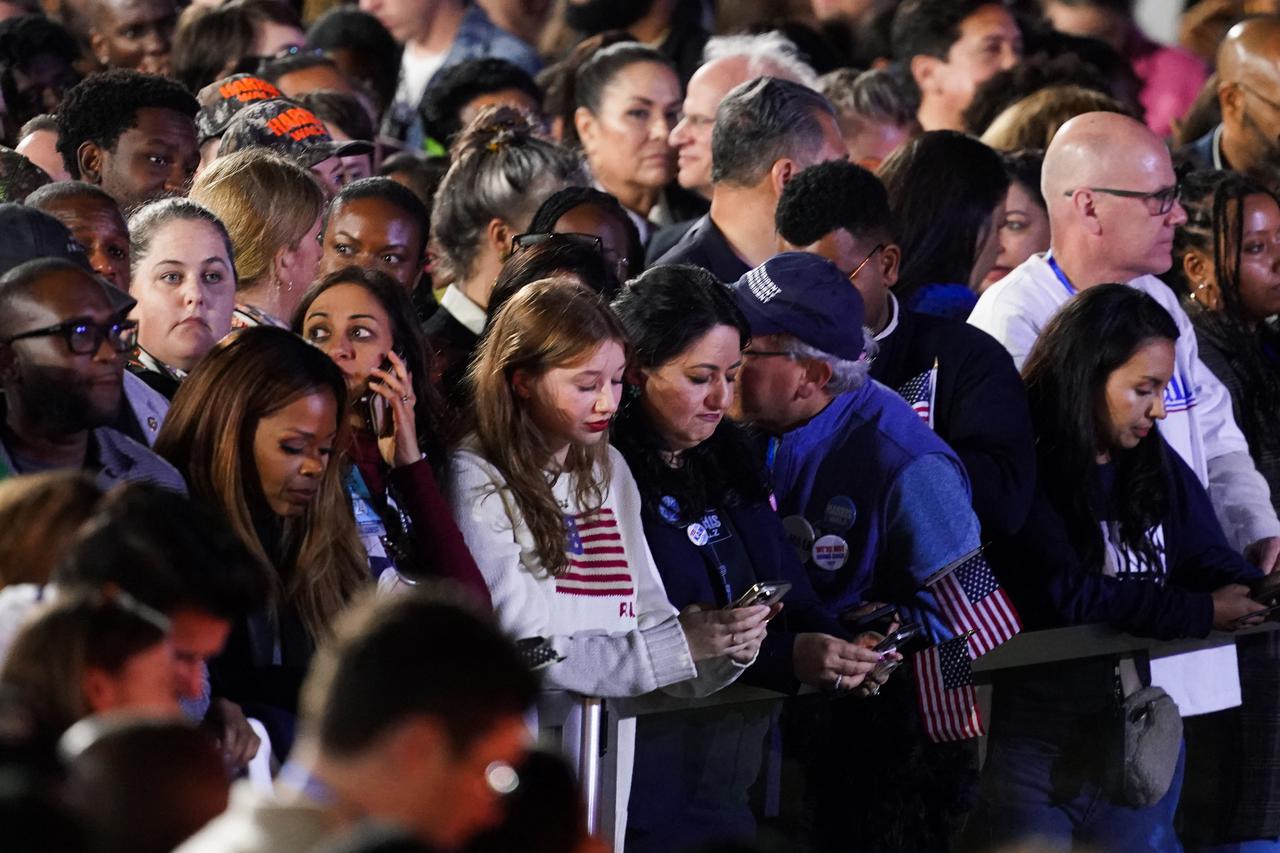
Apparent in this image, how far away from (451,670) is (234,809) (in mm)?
285

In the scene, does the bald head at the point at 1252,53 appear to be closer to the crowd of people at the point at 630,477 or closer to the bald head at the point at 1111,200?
the crowd of people at the point at 630,477

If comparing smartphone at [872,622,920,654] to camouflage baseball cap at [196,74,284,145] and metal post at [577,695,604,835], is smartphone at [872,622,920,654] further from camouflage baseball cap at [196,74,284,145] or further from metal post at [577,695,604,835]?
camouflage baseball cap at [196,74,284,145]

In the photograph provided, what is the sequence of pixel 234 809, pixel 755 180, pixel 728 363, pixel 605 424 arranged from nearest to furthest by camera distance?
1. pixel 234 809
2. pixel 605 424
3. pixel 728 363
4. pixel 755 180

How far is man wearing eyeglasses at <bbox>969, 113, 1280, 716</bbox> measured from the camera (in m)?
6.39

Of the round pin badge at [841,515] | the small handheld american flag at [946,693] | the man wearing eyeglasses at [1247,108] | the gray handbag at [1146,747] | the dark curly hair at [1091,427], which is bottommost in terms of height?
the gray handbag at [1146,747]

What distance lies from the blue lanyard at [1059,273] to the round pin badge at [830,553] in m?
1.47

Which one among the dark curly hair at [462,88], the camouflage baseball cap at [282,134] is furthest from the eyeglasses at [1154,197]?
Answer: the dark curly hair at [462,88]

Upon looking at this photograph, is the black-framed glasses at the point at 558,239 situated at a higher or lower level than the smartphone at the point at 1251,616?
higher

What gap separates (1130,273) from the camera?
21.9 ft

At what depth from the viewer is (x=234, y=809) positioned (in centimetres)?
242

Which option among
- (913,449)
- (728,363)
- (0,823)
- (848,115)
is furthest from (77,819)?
(848,115)

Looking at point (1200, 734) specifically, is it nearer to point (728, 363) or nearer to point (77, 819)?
point (728, 363)

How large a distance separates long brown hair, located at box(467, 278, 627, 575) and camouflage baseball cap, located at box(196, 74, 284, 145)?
1.77m

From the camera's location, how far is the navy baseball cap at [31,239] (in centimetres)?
423
